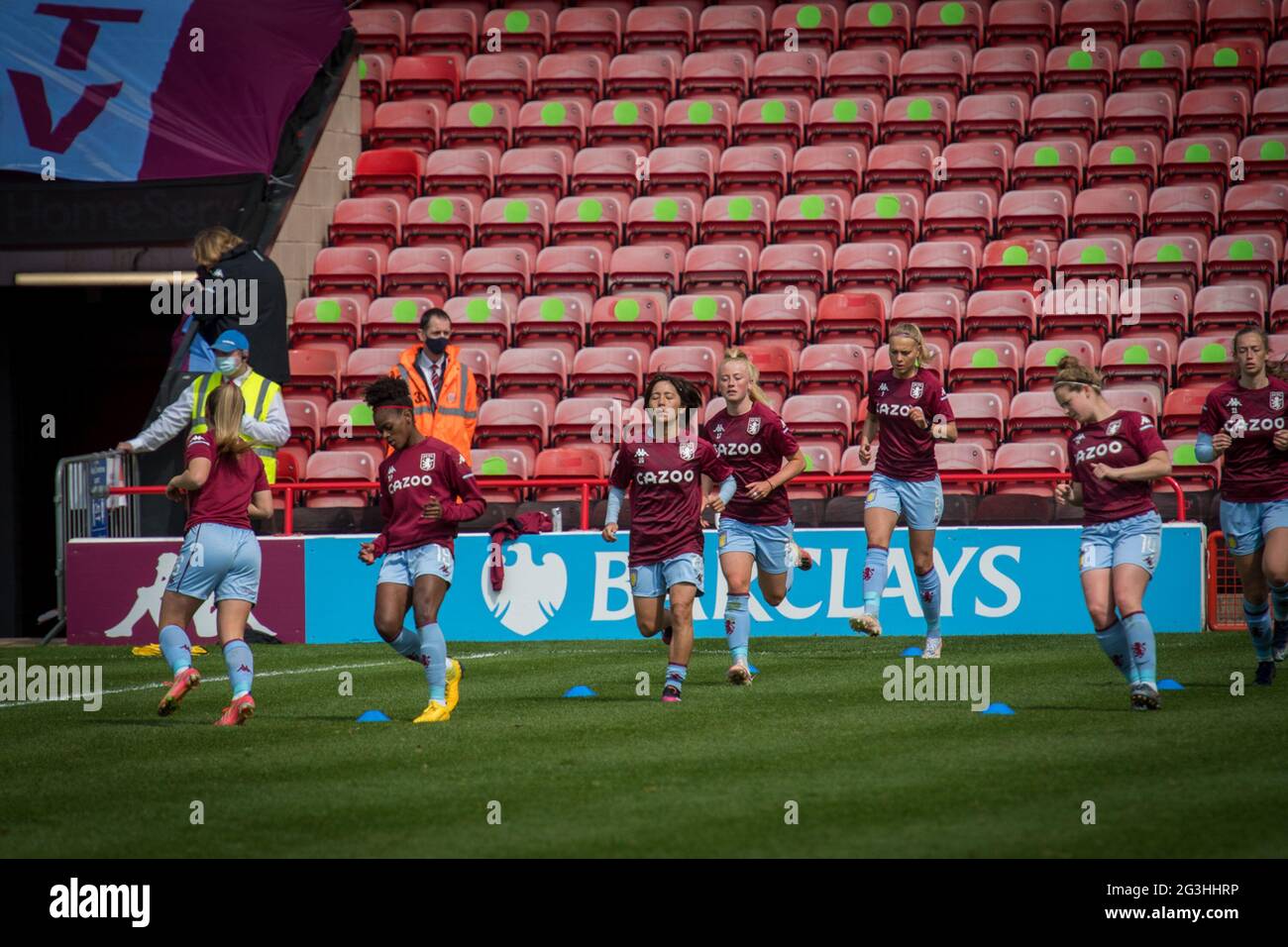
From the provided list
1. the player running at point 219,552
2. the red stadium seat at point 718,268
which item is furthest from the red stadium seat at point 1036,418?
the player running at point 219,552

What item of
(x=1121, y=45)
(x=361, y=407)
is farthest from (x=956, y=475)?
(x=1121, y=45)

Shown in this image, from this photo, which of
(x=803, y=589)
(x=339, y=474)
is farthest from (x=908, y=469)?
(x=339, y=474)

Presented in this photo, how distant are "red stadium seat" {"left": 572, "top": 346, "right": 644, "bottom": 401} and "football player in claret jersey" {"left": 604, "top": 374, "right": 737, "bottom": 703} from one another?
689 centimetres

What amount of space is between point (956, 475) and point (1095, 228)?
17.1 feet

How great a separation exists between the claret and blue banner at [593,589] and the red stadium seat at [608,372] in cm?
277

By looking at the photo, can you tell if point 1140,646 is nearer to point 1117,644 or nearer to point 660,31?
point 1117,644

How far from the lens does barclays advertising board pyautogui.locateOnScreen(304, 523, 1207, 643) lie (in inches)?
613

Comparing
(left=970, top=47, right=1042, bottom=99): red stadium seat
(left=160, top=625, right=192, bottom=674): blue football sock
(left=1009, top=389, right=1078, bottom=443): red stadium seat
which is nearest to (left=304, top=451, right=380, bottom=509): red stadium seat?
(left=1009, top=389, right=1078, bottom=443): red stadium seat

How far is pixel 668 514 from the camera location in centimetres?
1114

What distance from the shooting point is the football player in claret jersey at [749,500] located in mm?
11977

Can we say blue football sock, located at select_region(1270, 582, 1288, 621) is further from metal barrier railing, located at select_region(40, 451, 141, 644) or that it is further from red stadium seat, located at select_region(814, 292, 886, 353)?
metal barrier railing, located at select_region(40, 451, 141, 644)

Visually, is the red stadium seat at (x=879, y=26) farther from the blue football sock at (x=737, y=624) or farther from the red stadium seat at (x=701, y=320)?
the blue football sock at (x=737, y=624)

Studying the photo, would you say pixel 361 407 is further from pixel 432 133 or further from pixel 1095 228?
pixel 1095 228

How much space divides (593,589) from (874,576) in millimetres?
3708
